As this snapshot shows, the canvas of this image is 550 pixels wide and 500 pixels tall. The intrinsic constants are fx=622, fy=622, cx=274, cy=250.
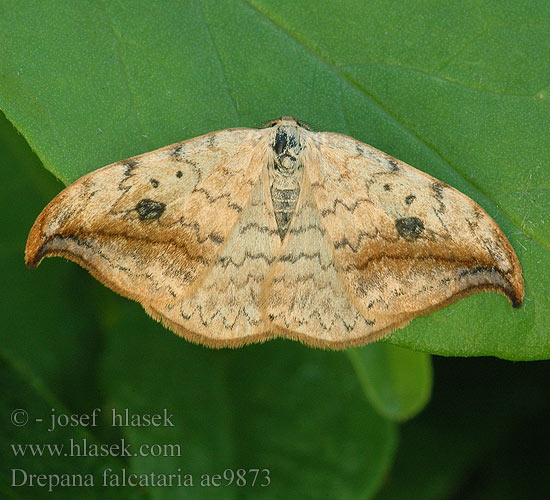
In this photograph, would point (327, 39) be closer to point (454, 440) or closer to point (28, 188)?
point (28, 188)

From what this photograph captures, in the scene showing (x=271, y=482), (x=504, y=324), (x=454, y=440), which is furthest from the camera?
(x=454, y=440)

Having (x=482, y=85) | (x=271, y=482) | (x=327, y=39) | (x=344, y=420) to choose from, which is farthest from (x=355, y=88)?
(x=271, y=482)

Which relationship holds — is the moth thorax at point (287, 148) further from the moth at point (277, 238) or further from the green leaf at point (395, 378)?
the green leaf at point (395, 378)

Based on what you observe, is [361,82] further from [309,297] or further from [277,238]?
[309,297]

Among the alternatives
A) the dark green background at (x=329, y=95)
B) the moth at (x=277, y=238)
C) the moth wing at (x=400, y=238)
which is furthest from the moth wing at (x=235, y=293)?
the dark green background at (x=329, y=95)

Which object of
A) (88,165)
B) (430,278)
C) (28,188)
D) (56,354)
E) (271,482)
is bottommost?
(271,482)

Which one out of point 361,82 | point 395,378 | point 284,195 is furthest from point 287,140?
point 395,378

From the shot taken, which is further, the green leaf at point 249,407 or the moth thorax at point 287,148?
the green leaf at point 249,407

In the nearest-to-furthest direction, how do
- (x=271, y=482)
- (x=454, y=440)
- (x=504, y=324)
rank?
(x=504, y=324) < (x=271, y=482) < (x=454, y=440)
